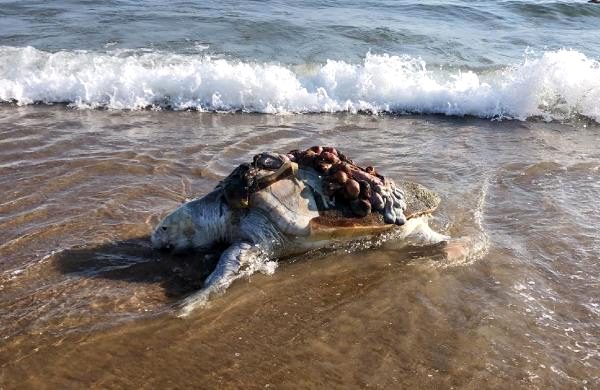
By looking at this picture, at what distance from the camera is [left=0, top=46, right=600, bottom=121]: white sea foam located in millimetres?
8164

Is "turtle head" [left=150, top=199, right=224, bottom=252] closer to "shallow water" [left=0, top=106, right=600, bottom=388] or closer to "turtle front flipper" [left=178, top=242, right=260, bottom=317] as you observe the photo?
"shallow water" [left=0, top=106, right=600, bottom=388]

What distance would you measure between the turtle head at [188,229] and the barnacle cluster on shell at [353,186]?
0.72 m

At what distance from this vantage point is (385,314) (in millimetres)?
3248

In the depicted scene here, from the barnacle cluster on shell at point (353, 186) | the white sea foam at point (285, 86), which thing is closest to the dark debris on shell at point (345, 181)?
the barnacle cluster on shell at point (353, 186)

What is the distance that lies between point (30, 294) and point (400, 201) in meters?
2.54

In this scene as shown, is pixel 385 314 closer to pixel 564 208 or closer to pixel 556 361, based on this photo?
pixel 556 361

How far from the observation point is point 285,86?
868 cm

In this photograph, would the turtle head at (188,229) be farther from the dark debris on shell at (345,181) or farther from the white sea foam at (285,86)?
the white sea foam at (285,86)

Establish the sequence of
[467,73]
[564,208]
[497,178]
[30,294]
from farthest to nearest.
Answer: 1. [467,73]
2. [497,178]
3. [564,208]
4. [30,294]

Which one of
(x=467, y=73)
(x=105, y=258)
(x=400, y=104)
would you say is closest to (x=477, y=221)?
(x=105, y=258)

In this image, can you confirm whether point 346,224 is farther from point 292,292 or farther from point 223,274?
point 223,274

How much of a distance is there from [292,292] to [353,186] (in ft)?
2.84

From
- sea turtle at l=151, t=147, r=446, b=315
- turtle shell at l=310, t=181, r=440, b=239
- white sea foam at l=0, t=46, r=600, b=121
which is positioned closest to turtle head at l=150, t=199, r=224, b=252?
sea turtle at l=151, t=147, r=446, b=315

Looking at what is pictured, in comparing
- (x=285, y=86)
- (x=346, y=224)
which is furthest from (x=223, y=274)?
(x=285, y=86)
